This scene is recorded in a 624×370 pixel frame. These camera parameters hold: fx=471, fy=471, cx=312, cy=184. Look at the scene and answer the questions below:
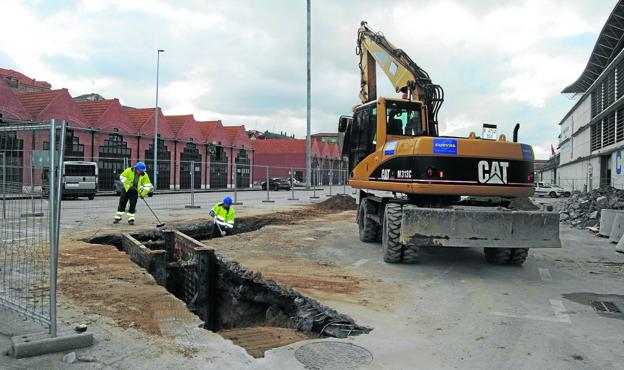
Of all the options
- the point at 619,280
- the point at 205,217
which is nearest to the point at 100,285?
the point at 619,280

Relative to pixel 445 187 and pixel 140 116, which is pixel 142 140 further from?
pixel 445 187

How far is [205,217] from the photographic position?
15117 mm

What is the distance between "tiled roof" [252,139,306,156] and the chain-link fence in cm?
6385

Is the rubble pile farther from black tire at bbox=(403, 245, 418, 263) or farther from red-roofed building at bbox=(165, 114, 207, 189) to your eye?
red-roofed building at bbox=(165, 114, 207, 189)

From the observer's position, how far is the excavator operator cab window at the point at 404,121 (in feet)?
31.3

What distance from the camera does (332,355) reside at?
4.14 metres

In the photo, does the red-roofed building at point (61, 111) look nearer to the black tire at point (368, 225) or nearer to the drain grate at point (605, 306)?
the black tire at point (368, 225)

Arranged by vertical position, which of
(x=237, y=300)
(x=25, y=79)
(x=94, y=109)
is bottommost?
(x=237, y=300)

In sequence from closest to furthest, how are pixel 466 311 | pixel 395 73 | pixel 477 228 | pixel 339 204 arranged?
pixel 466 311, pixel 477 228, pixel 395 73, pixel 339 204

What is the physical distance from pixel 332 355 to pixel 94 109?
3747cm

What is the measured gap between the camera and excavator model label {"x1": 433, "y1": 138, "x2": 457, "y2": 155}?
780 cm

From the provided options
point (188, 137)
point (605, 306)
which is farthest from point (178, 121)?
point (605, 306)

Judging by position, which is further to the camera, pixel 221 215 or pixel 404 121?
pixel 221 215

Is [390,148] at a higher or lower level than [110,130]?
lower
